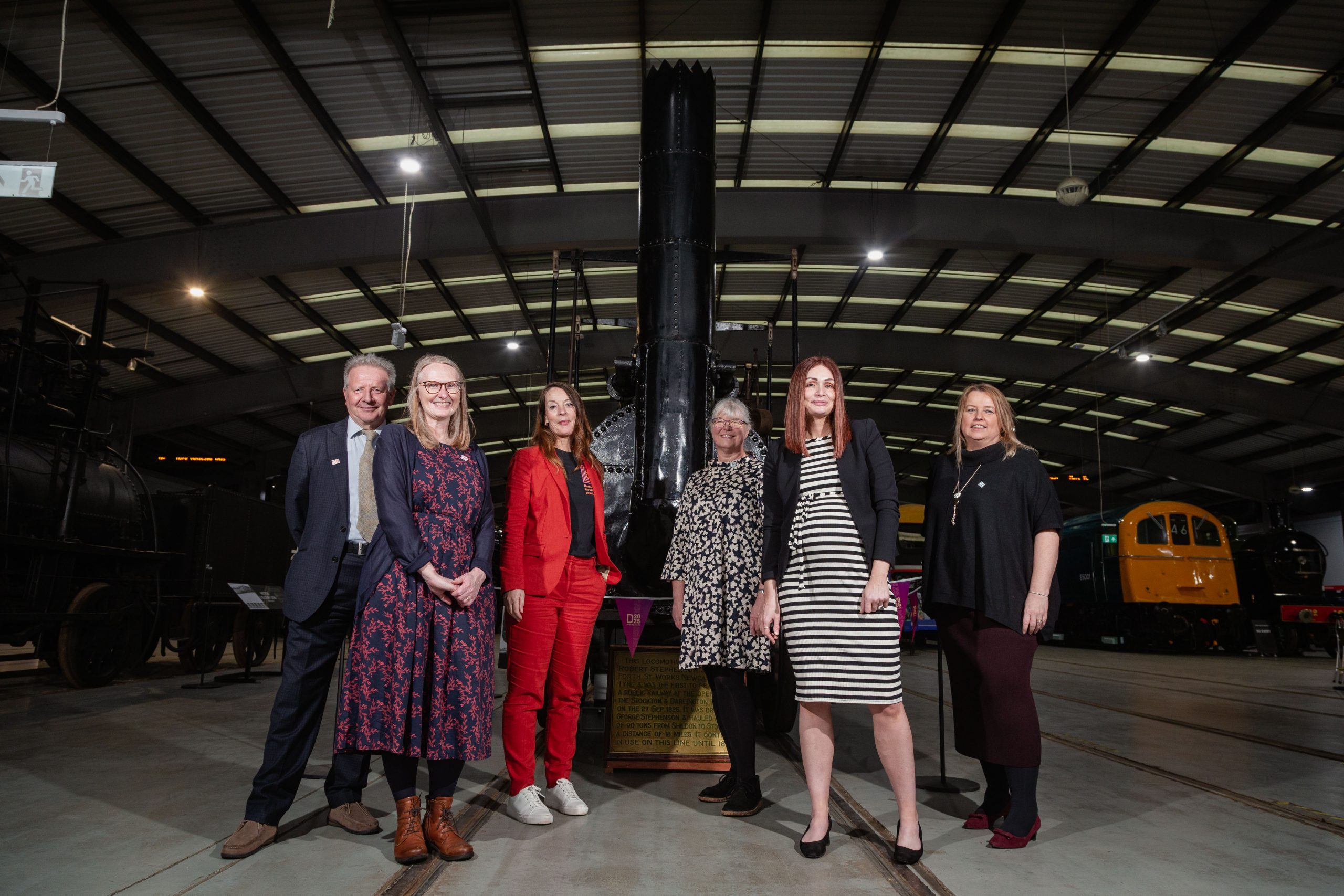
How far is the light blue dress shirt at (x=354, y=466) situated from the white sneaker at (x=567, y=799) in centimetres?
129

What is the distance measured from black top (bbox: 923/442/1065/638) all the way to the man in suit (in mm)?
2218

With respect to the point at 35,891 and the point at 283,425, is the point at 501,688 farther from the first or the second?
the point at 283,425

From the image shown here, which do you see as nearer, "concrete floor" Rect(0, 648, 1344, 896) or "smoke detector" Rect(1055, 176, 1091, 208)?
"concrete floor" Rect(0, 648, 1344, 896)

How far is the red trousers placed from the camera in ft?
10.7

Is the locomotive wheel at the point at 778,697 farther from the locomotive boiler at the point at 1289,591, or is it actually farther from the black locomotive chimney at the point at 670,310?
the locomotive boiler at the point at 1289,591

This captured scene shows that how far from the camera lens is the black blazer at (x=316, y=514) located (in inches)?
114

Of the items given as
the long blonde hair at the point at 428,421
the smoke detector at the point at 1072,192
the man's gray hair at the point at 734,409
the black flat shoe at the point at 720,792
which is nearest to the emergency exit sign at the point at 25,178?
the long blonde hair at the point at 428,421

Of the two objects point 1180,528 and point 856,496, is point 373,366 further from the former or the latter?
point 1180,528

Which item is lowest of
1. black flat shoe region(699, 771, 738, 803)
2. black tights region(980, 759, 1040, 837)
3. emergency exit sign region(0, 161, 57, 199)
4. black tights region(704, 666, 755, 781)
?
black flat shoe region(699, 771, 738, 803)

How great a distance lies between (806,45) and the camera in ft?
33.2

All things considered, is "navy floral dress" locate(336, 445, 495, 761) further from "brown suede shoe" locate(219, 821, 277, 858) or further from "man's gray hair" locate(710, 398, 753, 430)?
"man's gray hair" locate(710, 398, 753, 430)

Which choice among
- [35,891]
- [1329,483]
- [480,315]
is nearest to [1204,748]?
[35,891]

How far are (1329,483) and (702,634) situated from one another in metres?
29.1

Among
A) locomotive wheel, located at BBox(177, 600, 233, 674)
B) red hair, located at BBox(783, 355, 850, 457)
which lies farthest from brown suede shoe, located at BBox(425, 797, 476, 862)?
locomotive wheel, located at BBox(177, 600, 233, 674)
